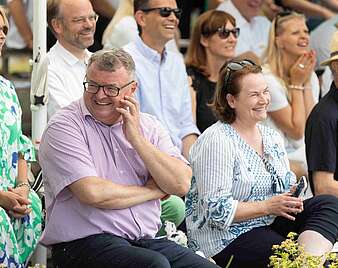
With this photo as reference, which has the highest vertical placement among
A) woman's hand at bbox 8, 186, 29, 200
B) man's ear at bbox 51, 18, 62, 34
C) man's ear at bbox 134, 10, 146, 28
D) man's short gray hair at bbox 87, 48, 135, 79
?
man's short gray hair at bbox 87, 48, 135, 79

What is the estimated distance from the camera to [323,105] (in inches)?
231

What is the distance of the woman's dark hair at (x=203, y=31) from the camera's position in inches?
286

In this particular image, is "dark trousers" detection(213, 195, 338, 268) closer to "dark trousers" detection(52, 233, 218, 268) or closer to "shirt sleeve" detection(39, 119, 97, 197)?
"dark trousers" detection(52, 233, 218, 268)

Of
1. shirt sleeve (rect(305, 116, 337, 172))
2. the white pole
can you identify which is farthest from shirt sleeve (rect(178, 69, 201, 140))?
the white pole

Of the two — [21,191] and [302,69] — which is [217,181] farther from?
[302,69]

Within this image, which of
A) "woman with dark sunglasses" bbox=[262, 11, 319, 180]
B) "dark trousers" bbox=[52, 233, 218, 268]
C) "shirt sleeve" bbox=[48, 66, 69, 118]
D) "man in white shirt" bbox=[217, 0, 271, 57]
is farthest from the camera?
"man in white shirt" bbox=[217, 0, 271, 57]

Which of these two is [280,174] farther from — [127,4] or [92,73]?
[127,4]

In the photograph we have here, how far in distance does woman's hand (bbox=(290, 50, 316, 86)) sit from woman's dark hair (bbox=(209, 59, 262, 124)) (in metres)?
1.82

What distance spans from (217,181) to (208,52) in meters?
2.24

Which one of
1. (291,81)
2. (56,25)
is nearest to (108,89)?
(56,25)

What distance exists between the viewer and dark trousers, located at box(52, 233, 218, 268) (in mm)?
4527

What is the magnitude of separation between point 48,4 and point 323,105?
177 cm

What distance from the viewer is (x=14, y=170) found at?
530 cm

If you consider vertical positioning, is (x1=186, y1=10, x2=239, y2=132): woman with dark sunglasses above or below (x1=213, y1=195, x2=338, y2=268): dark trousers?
above
